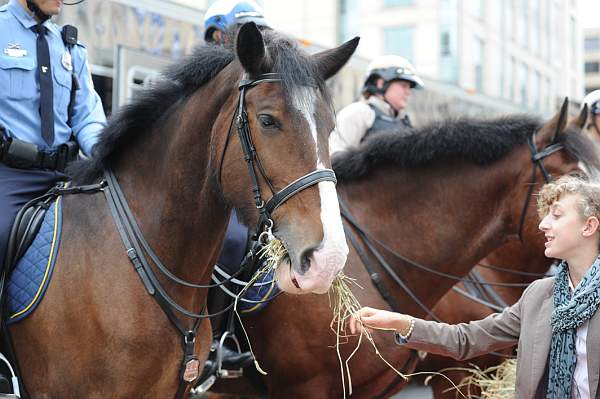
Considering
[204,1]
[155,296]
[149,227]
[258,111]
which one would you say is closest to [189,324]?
[155,296]

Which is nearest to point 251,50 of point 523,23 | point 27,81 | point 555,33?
point 27,81

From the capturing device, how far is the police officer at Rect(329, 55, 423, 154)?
18.9 ft

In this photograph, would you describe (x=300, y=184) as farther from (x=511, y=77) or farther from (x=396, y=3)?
(x=511, y=77)

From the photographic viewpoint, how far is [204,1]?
959 cm

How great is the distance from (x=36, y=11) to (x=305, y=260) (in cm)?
188

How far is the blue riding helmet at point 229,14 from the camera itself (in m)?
4.69

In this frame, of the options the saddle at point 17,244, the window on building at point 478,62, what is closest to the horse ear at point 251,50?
the saddle at point 17,244

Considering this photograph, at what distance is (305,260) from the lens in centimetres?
280

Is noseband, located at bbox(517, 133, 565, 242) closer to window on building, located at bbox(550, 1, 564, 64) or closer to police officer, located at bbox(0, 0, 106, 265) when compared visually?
police officer, located at bbox(0, 0, 106, 265)

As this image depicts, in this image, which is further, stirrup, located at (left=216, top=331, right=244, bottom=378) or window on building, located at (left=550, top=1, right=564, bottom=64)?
window on building, located at (left=550, top=1, right=564, bottom=64)

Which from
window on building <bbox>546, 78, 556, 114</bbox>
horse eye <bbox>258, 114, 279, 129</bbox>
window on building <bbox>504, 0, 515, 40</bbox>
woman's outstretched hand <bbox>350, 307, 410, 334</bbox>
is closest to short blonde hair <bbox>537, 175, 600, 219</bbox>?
woman's outstretched hand <bbox>350, 307, 410, 334</bbox>

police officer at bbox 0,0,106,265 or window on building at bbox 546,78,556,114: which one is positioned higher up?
police officer at bbox 0,0,106,265

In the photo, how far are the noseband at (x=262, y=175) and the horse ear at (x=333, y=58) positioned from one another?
1.07 ft

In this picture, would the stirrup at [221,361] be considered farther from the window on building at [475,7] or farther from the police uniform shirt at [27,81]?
the window on building at [475,7]
